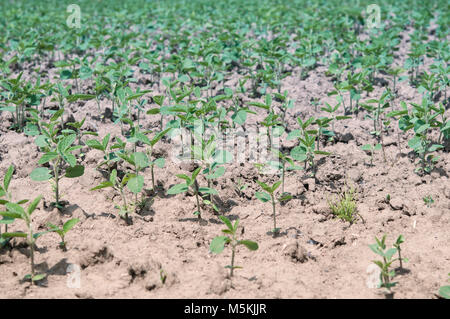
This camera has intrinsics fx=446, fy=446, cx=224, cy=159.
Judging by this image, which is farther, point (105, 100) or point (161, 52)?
point (161, 52)

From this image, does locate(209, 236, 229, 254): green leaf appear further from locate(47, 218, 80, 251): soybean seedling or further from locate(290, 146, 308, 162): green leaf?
locate(290, 146, 308, 162): green leaf

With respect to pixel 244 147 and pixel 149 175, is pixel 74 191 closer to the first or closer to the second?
pixel 149 175

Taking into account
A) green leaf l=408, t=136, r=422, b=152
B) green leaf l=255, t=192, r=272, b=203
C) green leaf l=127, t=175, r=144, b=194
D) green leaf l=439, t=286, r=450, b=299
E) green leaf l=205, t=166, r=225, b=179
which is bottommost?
green leaf l=439, t=286, r=450, b=299

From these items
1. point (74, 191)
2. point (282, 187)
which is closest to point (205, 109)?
point (282, 187)

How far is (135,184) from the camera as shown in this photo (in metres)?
2.85

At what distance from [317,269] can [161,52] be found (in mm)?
4845

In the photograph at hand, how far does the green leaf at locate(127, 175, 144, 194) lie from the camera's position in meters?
2.82

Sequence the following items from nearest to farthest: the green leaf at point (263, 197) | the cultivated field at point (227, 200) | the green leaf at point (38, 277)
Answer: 1. the green leaf at point (38, 277)
2. the cultivated field at point (227, 200)
3. the green leaf at point (263, 197)

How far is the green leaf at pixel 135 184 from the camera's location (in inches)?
111

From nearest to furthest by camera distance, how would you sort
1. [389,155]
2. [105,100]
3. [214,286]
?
1. [214,286]
2. [389,155]
3. [105,100]

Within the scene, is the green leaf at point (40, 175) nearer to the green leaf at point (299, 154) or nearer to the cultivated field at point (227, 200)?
the cultivated field at point (227, 200)

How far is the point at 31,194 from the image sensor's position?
10.3 feet

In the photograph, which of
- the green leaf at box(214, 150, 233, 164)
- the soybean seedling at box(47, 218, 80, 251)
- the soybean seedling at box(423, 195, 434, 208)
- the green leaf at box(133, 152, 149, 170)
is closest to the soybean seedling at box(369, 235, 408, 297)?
the soybean seedling at box(423, 195, 434, 208)

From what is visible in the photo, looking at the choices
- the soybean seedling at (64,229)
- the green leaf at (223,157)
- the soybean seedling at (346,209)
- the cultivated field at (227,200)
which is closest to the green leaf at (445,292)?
the cultivated field at (227,200)
